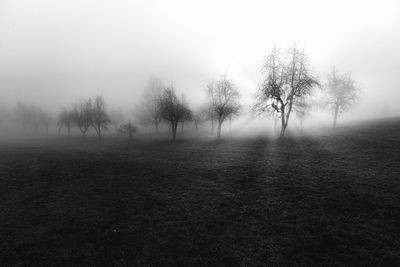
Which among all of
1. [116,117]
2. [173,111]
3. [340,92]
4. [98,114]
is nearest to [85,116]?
[98,114]

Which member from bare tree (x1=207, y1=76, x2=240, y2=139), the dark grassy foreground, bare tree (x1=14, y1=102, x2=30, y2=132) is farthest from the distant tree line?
bare tree (x1=14, y1=102, x2=30, y2=132)

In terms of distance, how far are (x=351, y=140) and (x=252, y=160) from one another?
15.2 metres

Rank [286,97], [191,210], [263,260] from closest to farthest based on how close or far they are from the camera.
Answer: [263,260]
[191,210]
[286,97]

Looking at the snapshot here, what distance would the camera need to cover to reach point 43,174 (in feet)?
58.4

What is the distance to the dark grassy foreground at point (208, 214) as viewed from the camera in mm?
7387

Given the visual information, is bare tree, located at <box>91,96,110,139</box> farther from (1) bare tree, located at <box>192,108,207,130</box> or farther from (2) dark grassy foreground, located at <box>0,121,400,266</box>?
(2) dark grassy foreground, located at <box>0,121,400,266</box>

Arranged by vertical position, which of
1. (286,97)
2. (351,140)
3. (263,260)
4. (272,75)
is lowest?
(263,260)

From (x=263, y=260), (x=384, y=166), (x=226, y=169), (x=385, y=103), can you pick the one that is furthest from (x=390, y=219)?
(x=385, y=103)

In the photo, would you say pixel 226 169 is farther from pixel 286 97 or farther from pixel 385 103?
pixel 385 103

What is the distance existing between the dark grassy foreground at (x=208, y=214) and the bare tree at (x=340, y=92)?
28870 millimetres

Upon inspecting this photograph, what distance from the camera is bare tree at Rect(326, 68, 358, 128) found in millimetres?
43375

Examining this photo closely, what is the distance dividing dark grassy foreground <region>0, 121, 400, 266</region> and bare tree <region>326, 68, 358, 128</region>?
28.9 m

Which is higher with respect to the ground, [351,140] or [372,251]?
[351,140]

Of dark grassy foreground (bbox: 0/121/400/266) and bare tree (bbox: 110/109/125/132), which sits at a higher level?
bare tree (bbox: 110/109/125/132)
